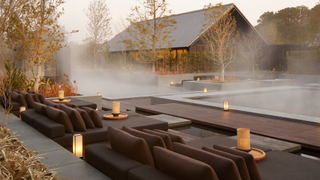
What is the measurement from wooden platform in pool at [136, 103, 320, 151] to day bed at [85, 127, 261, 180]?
3.05 metres

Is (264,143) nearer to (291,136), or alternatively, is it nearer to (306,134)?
(291,136)

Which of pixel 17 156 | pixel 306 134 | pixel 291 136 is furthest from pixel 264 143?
pixel 17 156

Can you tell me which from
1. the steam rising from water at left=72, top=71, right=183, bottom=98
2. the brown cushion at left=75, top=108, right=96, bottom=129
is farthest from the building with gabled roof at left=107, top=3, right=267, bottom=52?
the brown cushion at left=75, top=108, right=96, bottom=129

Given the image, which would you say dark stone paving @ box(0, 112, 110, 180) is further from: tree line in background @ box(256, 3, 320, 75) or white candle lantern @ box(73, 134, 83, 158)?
tree line in background @ box(256, 3, 320, 75)

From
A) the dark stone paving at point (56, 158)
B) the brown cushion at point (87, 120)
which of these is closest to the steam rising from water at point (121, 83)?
the brown cushion at point (87, 120)

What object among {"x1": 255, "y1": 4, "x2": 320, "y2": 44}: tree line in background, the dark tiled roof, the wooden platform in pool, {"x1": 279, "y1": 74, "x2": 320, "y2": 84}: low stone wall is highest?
{"x1": 255, "y1": 4, "x2": 320, "y2": 44}: tree line in background

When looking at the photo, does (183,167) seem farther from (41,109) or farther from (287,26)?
(287,26)

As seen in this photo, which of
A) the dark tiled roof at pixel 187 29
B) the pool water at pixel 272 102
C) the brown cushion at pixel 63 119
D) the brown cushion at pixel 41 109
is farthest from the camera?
the dark tiled roof at pixel 187 29

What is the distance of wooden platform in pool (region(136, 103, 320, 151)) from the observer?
4.88m

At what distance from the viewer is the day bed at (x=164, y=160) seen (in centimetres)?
186

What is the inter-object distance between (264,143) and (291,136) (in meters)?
0.75

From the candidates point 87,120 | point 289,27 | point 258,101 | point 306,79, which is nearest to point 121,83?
point 258,101

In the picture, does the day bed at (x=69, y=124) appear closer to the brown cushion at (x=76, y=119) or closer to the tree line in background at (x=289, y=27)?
the brown cushion at (x=76, y=119)

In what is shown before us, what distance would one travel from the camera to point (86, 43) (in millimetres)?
32031
